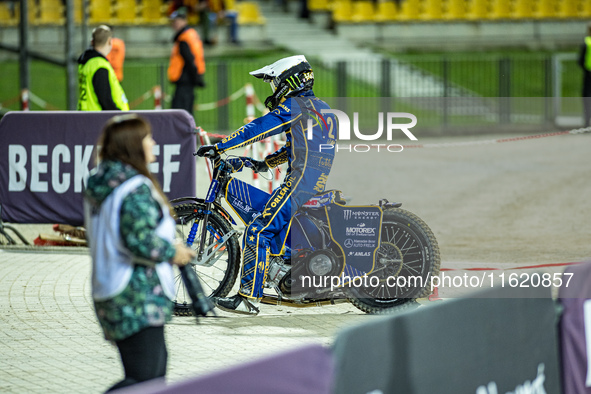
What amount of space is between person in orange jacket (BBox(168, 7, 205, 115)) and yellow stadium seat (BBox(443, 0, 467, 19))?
59.1ft

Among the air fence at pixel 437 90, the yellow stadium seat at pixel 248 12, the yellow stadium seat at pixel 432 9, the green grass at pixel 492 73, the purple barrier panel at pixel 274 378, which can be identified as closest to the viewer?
the purple barrier panel at pixel 274 378

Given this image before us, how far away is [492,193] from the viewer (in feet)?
47.1

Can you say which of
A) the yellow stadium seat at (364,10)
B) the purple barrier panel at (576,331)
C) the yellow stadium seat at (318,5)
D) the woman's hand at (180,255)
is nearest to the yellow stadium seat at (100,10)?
the yellow stadium seat at (318,5)

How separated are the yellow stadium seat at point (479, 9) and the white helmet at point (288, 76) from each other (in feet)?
87.4

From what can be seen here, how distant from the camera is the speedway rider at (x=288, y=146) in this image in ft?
22.7

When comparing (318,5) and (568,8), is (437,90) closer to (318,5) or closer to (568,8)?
(318,5)

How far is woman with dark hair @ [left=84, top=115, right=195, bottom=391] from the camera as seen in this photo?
4.16 m

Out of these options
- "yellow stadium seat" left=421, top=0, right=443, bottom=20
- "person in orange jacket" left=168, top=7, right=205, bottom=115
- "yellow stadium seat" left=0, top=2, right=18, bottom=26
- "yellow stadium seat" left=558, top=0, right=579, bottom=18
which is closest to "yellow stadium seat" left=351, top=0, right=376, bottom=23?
"yellow stadium seat" left=421, top=0, right=443, bottom=20

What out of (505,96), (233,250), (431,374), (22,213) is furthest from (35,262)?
(505,96)

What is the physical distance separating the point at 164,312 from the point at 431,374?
1.22m

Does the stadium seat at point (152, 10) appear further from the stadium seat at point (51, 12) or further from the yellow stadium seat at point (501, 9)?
the yellow stadium seat at point (501, 9)

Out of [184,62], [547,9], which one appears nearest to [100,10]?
[184,62]

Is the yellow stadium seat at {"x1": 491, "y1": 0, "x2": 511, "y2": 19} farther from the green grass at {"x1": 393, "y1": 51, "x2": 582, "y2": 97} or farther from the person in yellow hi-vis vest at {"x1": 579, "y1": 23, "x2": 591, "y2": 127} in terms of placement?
the person in yellow hi-vis vest at {"x1": 579, "y1": 23, "x2": 591, "y2": 127}

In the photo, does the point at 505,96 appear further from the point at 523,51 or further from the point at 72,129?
the point at 72,129
